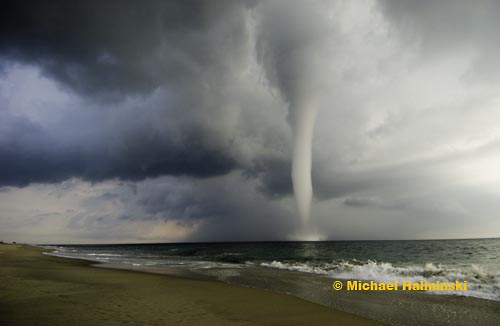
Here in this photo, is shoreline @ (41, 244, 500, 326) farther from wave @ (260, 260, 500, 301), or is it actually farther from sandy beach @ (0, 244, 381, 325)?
wave @ (260, 260, 500, 301)

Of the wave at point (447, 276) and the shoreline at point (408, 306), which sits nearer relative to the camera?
the shoreline at point (408, 306)

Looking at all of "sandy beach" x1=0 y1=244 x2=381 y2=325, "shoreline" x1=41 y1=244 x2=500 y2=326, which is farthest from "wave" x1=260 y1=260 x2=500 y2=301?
"sandy beach" x1=0 y1=244 x2=381 y2=325

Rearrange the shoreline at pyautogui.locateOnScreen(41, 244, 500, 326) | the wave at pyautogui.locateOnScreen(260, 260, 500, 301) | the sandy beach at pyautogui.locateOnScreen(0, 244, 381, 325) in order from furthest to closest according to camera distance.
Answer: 1. the wave at pyautogui.locateOnScreen(260, 260, 500, 301)
2. the shoreline at pyautogui.locateOnScreen(41, 244, 500, 326)
3. the sandy beach at pyautogui.locateOnScreen(0, 244, 381, 325)

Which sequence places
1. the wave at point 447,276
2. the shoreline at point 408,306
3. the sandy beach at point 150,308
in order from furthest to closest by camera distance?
the wave at point 447,276
the shoreline at point 408,306
the sandy beach at point 150,308

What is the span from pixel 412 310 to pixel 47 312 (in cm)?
1366

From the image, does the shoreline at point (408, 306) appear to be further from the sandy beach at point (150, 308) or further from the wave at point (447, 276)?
the wave at point (447, 276)

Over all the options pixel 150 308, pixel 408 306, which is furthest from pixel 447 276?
pixel 150 308

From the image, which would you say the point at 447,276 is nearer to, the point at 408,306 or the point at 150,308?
the point at 408,306

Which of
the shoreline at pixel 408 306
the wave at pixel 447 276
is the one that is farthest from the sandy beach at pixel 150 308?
the wave at pixel 447 276

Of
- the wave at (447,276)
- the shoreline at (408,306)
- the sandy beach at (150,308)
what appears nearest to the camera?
the sandy beach at (150,308)

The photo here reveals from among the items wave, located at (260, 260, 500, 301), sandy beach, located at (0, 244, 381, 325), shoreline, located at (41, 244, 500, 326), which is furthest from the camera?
wave, located at (260, 260, 500, 301)

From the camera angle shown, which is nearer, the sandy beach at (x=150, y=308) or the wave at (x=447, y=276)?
the sandy beach at (x=150, y=308)

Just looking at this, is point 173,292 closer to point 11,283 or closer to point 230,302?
point 230,302

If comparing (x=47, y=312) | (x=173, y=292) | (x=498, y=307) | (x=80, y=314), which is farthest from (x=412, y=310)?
(x=47, y=312)
